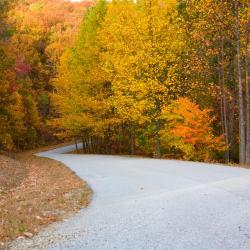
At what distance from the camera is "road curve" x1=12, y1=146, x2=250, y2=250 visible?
6293mm

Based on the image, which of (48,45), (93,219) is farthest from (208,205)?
(48,45)

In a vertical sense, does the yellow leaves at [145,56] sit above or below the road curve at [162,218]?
above

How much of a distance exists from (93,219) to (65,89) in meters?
25.8

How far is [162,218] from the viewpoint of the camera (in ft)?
25.3

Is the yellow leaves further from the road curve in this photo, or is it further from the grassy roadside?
the road curve

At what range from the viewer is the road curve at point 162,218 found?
629 centimetres

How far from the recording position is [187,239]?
6320 millimetres

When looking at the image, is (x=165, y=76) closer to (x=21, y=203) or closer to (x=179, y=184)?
(x=179, y=184)

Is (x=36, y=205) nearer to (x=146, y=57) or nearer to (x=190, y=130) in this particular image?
(x=190, y=130)

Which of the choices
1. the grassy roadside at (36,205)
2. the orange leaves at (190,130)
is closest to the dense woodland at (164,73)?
the orange leaves at (190,130)

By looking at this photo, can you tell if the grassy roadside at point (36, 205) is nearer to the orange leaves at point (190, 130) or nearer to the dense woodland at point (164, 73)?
the orange leaves at point (190, 130)

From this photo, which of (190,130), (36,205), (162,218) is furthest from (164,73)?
(162,218)

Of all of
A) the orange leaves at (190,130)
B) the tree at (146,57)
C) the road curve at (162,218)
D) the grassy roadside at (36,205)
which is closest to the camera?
the road curve at (162,218)

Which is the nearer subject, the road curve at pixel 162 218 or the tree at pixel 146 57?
the road curve at pixel 162 218
